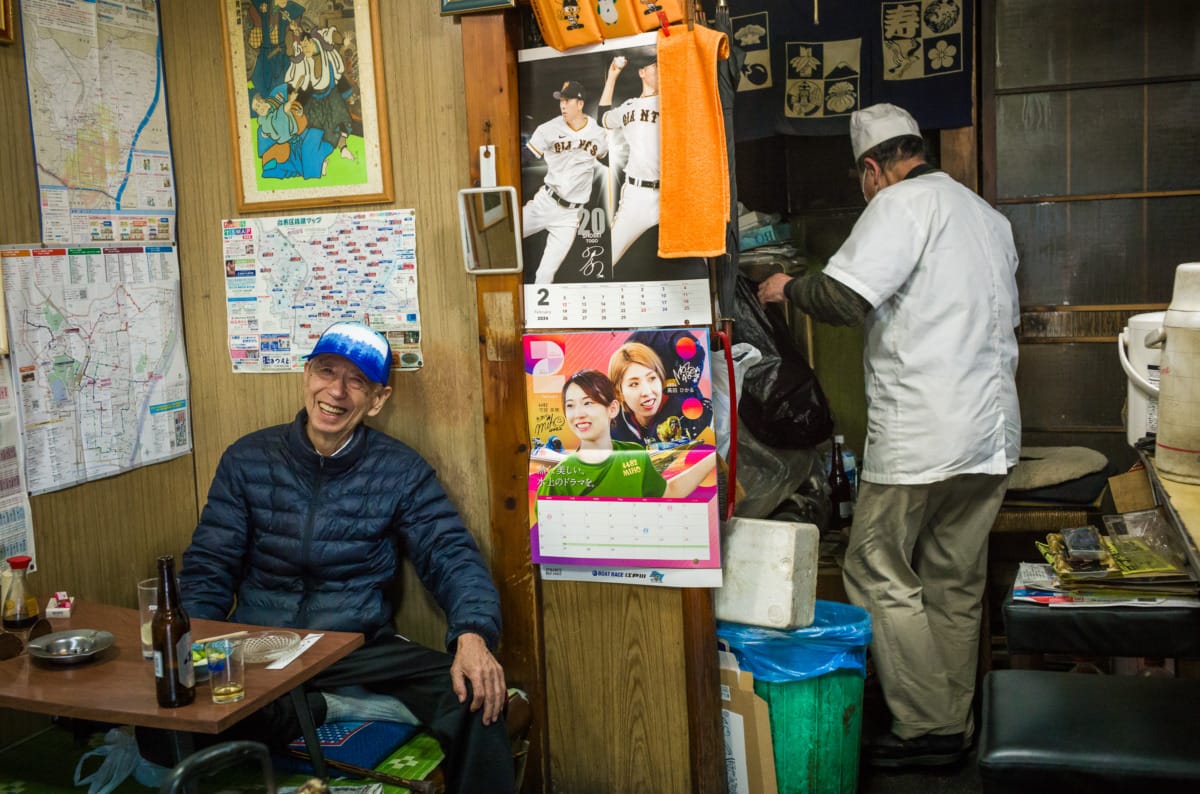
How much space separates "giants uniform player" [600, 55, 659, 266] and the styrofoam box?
0.84 metres

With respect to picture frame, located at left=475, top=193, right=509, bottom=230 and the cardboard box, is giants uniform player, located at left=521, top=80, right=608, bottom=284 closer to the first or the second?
picture frame, located at left=475, top=193, right=509, bottom=230

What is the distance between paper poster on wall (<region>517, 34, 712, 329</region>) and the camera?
2.79 metres

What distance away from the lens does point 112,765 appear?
2506mm

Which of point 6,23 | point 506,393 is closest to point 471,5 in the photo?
point 506,393

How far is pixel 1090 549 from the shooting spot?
93.0 inches

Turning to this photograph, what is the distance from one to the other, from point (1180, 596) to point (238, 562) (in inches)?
88.6

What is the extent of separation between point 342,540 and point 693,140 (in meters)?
1.36

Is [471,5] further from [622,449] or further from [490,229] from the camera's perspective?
[622,449]

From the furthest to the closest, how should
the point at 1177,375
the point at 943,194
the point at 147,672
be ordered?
the point at 943,194, the point at 1177,375, the point at 147,672

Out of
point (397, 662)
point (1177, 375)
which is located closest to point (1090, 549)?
point (1177, 375)

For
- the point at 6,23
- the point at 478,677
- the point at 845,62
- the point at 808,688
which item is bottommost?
the point at 808,688

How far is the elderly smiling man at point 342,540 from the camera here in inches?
109

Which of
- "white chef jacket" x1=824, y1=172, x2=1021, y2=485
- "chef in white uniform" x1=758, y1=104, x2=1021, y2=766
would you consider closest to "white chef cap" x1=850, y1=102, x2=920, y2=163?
"chef in white uniform" x1=758, y1=104, x2=1021, y2=766

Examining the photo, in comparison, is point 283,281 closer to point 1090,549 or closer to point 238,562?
point 238,562
